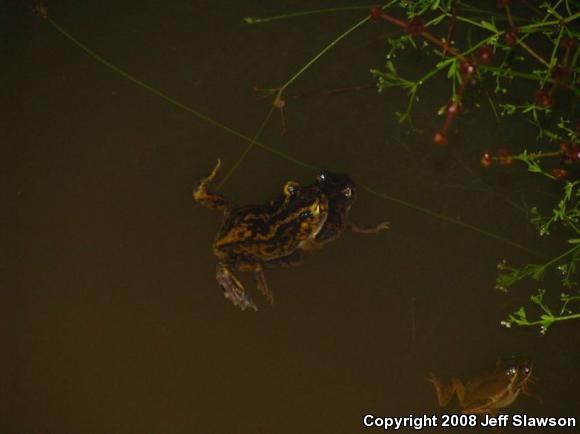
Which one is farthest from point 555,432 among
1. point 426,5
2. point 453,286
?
point 426,5

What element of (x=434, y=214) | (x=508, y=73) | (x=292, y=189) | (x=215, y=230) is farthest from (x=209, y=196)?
Result: (x=508, y=73)

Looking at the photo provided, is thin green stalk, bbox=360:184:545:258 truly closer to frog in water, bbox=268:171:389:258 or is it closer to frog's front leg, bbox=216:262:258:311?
frog in water, bbox=268:171:389:258

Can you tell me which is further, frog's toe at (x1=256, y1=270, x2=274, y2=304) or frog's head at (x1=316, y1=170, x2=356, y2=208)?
frog's toe at (x1=256, y1=270, x2=274, y2=304)

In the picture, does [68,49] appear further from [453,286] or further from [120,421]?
[453,286]

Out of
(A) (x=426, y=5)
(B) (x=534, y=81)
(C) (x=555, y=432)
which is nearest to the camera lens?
(A) (x=426, y=5)

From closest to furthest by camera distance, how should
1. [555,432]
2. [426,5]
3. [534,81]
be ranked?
[426,5]
[534,81]
[555,432]

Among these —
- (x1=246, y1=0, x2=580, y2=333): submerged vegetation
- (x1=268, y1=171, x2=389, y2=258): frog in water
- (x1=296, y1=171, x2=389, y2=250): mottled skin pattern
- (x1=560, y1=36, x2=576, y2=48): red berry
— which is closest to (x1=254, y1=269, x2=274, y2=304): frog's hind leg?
(x1=268, y1=171, x2=389, y2=258): frog in water

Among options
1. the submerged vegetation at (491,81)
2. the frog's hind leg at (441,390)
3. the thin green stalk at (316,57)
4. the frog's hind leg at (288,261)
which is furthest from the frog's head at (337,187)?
the frog's hind leg at (441,390)
